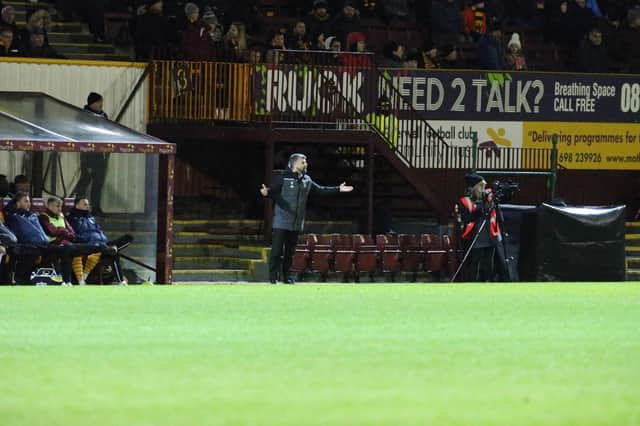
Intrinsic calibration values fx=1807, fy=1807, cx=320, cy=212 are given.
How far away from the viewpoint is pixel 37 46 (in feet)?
98.0

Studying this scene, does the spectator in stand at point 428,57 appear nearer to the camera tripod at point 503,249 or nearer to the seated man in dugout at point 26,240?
the camera tripod at point 503,249

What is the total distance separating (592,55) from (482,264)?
9.90 meters

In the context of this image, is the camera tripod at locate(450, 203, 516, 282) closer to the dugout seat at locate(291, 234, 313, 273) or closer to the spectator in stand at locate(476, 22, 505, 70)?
the dugout seat at locate(291, 234, 313, 273)

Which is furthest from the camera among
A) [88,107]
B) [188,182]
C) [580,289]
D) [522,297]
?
[188,182]

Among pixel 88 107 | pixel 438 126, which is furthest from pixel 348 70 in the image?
pixel 88 107

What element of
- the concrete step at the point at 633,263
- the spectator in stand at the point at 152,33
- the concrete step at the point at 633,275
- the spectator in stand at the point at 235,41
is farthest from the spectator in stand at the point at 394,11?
the concrete step at the point at 633,275

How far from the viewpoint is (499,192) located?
26.0 m

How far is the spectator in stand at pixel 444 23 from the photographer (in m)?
34.5

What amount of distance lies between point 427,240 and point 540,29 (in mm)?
7625

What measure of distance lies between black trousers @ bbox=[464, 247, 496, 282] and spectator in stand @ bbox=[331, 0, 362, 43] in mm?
7766

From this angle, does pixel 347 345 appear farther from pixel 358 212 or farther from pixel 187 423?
pixel 358 212

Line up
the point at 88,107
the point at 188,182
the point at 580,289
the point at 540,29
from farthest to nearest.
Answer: the point at 540,29 → the point at 188,182 → the point at 88,107 → the point at 580,289

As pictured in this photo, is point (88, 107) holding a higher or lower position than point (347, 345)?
higher

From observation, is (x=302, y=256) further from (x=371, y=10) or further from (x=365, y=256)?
(x=371, y=10)
